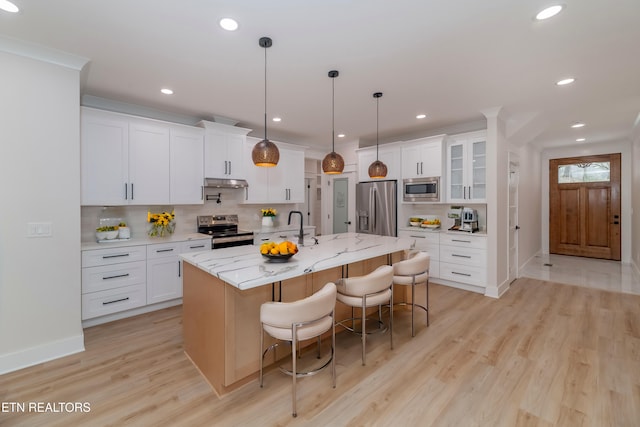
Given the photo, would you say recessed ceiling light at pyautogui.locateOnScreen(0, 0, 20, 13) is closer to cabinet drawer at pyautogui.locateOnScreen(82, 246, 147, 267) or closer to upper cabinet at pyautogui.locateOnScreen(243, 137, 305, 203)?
cabinet drawer at pyautogui.locateOnScreen(82, 246, 147, 267)

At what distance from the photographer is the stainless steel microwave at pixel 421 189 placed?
4.97 metres

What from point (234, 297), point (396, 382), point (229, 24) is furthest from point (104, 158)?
point (396, 382)

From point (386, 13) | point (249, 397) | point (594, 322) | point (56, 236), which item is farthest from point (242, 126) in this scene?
point (594, 322)

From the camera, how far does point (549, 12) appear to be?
201 centimetres

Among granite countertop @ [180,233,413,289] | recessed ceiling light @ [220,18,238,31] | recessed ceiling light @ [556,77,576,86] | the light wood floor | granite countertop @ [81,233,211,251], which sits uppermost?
recessed ceiling light @ [556,77,576,86]

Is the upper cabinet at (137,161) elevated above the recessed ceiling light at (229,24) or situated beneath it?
situated beneath

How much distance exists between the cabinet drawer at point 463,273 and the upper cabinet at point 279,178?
2.88 meters

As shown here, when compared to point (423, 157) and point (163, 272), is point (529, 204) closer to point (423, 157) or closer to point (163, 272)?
point (423, 157)

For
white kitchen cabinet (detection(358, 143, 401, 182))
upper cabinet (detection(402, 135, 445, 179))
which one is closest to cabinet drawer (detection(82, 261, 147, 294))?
white kitchen cabinet (detection(358, 143, 401, 182))

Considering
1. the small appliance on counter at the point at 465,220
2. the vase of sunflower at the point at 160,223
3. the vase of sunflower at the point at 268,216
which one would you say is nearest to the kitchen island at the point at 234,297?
the vase of sunflower at the point at 160,223

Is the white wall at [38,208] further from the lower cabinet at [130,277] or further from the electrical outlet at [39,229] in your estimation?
the lower cabinet at [130,277]

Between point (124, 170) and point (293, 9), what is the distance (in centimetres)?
291

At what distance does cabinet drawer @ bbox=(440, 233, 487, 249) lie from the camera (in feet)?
14.5

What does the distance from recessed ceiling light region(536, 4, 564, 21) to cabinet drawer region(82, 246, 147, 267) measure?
4.38 m
